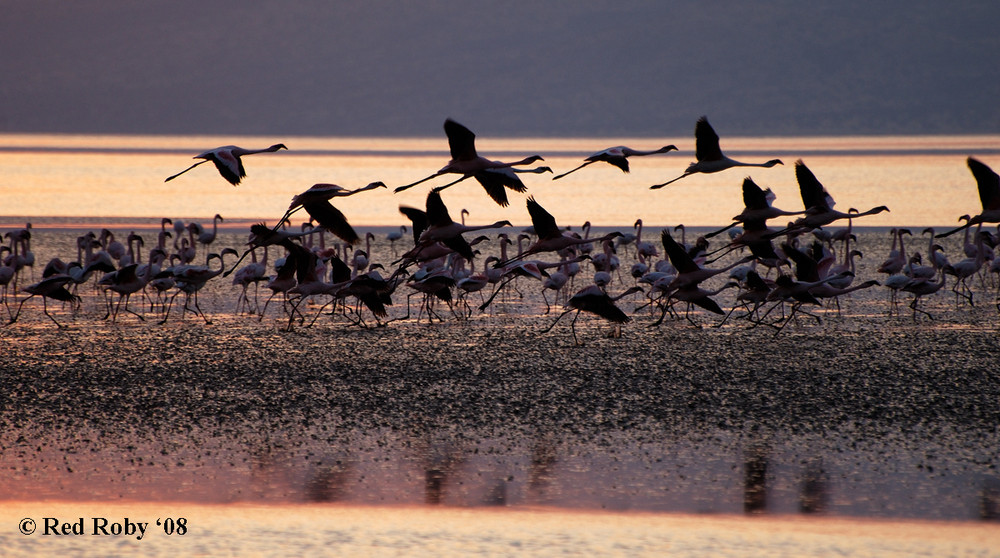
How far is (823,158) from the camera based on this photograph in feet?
202

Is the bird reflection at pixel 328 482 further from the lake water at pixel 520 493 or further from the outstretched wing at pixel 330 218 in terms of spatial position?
the outstretched wing at pixel 330 218

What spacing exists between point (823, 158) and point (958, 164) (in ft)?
27.2

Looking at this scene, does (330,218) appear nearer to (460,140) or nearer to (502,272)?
(460,140)

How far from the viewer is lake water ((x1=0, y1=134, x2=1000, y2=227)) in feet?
106

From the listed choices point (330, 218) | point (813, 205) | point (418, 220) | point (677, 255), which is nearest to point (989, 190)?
point (813, 205)

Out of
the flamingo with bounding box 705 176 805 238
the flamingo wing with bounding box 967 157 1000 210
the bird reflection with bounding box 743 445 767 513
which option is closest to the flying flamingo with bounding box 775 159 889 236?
the flamingo with bounding box 705 176 805 238

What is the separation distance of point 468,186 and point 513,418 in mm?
38375

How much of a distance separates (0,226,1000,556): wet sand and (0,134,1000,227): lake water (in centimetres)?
1767

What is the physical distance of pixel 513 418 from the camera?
28.8 feet

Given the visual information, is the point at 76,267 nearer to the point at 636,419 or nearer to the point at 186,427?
the point at 186,427

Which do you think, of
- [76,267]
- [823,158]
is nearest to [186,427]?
[76,267]

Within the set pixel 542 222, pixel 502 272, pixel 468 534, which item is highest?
pixel 542 222

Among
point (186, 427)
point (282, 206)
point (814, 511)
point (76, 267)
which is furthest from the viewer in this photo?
point (282, 206)

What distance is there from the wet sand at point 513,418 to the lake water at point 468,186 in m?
17.7
